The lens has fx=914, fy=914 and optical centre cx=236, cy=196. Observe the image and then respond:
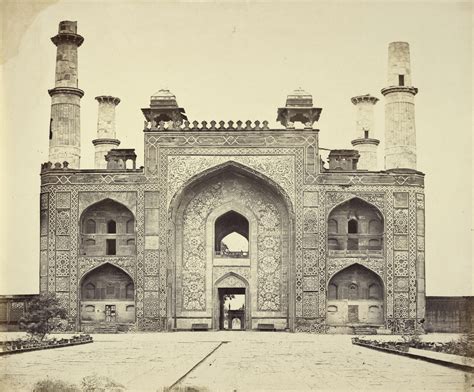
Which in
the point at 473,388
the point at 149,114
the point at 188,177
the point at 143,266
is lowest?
the point at 473,388

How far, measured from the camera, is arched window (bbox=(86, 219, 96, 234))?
29797mm

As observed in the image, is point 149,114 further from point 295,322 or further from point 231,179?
point 295,322

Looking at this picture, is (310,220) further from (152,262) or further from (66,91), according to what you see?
(66,91)

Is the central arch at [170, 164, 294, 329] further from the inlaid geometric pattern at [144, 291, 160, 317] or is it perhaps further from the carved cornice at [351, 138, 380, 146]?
the carved cornice at [351, 138, 380, 146]

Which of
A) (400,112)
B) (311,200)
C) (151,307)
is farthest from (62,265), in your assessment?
(400,112)

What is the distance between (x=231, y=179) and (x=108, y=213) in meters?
4.20

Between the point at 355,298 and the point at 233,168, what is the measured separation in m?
5.76

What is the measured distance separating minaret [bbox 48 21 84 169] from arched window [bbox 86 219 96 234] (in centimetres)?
196

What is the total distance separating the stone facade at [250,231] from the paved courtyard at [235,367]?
5622 mm

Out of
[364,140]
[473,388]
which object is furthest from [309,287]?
[473,388]

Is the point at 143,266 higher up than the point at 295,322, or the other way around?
the point at 143,266

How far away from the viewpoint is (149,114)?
30.2 m

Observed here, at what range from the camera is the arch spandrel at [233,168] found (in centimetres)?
2938

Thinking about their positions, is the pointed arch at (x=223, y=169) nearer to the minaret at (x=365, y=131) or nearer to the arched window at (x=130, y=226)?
the arched window at (x=130, y=226)
